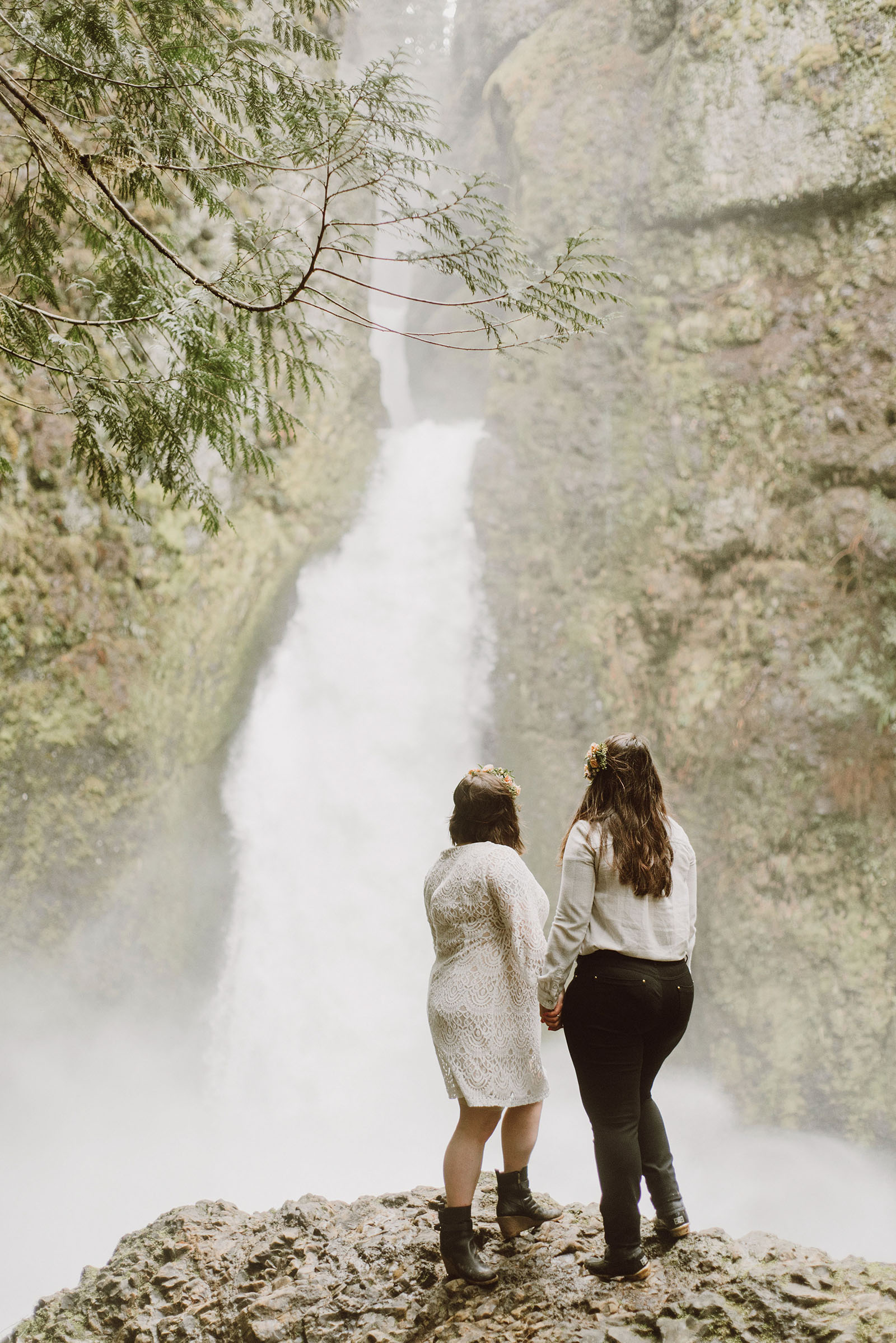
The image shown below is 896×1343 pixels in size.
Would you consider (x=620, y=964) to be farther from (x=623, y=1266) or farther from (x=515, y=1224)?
(x=515, y=1224)

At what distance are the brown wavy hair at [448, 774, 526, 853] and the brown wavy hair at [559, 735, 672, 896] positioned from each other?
0.20m

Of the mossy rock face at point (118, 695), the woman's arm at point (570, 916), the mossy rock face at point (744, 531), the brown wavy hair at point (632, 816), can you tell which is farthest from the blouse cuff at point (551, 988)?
the mossy rock face at point (744, 531)

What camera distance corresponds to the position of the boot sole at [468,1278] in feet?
8.25

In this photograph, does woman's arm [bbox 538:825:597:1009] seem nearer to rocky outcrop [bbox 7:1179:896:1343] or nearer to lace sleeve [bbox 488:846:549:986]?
lace sleeve [bbox 488:846:549:986]

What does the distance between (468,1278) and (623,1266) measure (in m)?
0.49

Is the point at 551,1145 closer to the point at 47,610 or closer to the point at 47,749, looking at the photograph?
the point at 47,749

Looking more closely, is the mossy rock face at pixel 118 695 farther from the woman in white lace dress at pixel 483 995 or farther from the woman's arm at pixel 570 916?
the woman's arm at pixel 570 916

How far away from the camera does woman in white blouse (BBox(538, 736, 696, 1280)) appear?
2318 mm

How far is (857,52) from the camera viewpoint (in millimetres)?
8156

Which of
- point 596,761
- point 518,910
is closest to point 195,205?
point 596,761

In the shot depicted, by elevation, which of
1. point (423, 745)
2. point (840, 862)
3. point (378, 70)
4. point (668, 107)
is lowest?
point (840, 862)

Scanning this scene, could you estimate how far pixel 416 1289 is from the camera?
2.77m

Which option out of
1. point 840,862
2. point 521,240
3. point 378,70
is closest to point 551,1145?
point 840,862

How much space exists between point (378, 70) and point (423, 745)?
7.14 m
